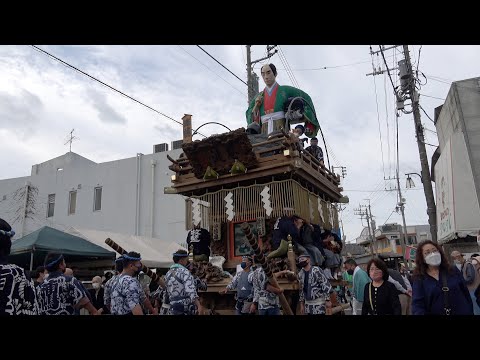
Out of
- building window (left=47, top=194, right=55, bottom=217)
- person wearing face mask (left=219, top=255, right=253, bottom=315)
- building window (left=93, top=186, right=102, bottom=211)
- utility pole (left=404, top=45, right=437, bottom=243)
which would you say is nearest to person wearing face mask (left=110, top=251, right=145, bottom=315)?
person wearing face mask (left=219, top=255, right=253, bottom=315)

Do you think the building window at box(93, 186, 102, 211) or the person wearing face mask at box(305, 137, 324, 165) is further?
the building window at box(93, 186, 102, 211)

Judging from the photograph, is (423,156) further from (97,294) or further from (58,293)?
(58,293)

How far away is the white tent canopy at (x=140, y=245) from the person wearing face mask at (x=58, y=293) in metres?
7.55

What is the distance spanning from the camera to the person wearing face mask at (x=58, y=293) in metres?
4.10

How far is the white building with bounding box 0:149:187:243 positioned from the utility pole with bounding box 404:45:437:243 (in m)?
10.6

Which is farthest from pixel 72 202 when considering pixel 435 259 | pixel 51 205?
pixel 435 259

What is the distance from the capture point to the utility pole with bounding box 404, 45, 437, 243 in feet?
41.7

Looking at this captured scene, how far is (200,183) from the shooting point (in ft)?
25.1

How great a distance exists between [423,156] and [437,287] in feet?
36.7

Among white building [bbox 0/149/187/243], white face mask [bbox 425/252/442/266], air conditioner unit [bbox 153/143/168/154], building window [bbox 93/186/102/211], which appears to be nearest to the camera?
white face mask [bbox 425/252/442/266]

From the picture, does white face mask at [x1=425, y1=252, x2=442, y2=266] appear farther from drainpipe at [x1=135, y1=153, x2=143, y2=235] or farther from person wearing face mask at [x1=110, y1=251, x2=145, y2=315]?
drainpipe at [x1=135, y1=153, x2=143, y2=235]

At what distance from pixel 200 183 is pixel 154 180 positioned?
12.0 metres
